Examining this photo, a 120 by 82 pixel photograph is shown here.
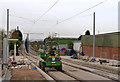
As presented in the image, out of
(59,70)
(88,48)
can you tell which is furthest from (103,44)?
(59,70)

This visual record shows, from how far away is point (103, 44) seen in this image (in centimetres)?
4912

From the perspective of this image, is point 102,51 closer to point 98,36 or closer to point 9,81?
point 98,36

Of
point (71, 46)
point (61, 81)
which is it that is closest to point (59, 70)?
point (61, 81)

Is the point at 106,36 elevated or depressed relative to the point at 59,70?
elevated

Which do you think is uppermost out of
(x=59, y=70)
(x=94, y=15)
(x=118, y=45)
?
(x=94, y=15)

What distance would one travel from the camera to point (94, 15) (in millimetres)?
39188

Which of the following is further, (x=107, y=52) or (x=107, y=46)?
(x=107, y=46)

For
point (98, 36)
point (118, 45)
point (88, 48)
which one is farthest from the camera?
point (88, 48)

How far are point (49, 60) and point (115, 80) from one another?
8229 millimetres

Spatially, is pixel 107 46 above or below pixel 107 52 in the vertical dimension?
above

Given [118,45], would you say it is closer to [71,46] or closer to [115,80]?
[115,80]

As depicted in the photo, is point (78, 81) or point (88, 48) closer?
point (78, 81)

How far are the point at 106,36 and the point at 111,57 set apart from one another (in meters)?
5.88

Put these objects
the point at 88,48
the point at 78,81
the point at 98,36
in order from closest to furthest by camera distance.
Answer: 1. the point at 78,81
2. the point at 98,36
3. the point at 88,48
